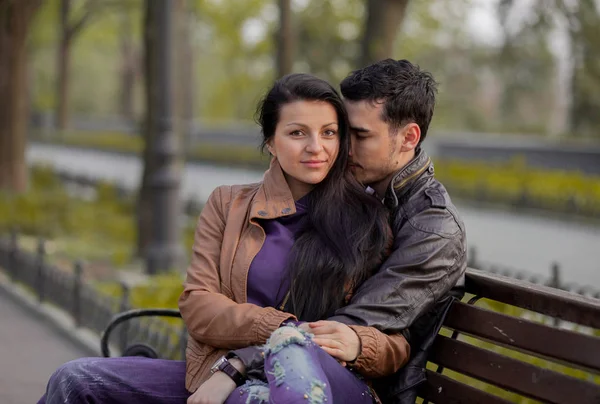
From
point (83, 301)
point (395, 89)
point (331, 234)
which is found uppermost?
point (395, 89)

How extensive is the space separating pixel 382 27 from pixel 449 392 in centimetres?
700

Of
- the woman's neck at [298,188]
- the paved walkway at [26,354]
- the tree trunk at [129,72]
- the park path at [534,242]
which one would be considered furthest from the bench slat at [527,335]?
the tree trunk at [129,72]

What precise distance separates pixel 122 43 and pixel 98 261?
115 ft

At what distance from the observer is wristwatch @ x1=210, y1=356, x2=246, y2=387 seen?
282 cm

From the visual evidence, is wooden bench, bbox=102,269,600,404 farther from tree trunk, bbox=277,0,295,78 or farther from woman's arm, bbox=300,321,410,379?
tree trunk, bbox=277,0,295,78

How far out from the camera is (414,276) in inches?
114

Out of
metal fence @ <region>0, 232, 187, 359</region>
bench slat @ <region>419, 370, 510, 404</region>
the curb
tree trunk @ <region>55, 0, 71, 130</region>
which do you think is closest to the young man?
bench slat @ <region>419, 370, 510, 404</region>

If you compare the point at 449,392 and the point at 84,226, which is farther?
the point at 84,226

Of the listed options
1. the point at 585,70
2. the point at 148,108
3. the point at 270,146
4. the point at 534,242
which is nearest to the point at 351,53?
the point at 585,70

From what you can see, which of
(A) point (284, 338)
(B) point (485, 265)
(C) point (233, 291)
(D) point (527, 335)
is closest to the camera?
(A) point (284, 338)

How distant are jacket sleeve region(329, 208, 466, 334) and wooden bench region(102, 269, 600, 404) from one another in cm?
19

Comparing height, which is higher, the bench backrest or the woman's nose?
the woman's nose

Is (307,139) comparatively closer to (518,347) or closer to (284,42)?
(518,347)

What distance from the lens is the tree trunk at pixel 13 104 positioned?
14156 millimetres
